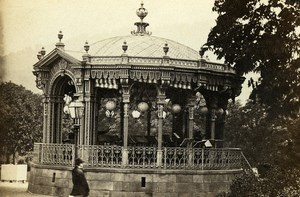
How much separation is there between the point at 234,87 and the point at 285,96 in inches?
192

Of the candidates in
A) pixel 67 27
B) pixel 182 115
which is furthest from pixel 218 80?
pixel 67 27

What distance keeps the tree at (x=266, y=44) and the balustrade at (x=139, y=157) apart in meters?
3.75

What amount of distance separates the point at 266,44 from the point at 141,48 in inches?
264

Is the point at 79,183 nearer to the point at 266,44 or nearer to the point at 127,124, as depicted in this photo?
the point at 127,124

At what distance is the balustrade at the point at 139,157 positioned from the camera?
2009 centimetres

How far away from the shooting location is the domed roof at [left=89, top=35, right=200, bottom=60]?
71.2ft

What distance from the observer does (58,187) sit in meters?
20.6

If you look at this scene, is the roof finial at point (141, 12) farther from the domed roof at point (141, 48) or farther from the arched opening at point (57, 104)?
the arched opening at point (57, 104)

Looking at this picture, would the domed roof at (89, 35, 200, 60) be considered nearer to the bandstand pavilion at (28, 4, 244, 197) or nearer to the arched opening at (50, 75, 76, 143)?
the bandstand pavilion at (28, 4, 244, 197)

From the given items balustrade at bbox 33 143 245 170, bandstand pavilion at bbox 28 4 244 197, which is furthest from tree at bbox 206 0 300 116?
balustrade at bbox 33 143 245 170

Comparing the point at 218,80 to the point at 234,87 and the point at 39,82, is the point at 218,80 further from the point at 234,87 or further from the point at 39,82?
the point at 39,82

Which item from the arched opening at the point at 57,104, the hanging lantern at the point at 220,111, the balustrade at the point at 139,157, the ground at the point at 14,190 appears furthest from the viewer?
the hanging lantern at the point at 220,111

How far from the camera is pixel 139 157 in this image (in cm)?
2061

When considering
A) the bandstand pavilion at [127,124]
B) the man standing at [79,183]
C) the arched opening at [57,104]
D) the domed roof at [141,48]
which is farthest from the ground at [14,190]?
the domed roof at [141,48]
